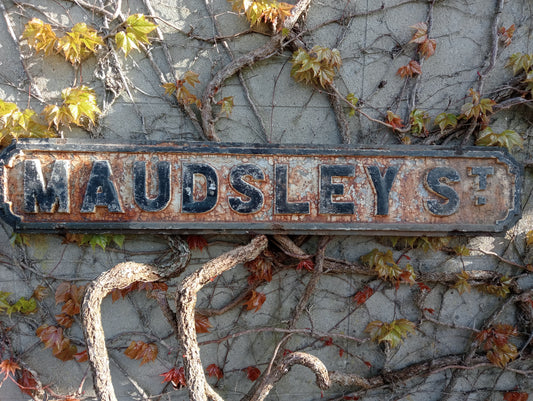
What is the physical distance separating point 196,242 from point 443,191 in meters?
1.60

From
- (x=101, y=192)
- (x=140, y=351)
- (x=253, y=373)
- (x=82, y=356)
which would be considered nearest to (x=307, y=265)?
(x=253, y=373)

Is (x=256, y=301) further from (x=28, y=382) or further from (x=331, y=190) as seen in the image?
(x=28, y=382)

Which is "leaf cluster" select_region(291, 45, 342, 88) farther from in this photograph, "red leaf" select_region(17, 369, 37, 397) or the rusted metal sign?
"red leaf" select_region(17, 369, 37, 397)

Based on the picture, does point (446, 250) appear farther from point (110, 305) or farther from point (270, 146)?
point (110, 305)

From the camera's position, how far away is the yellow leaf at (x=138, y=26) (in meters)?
2.47

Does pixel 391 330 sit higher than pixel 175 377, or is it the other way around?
pixel 391 330

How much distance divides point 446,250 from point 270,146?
143cm

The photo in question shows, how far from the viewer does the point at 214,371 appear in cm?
265

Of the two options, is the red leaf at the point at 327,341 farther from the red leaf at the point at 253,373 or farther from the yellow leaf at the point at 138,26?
the yellow leaf at the point at 138,26

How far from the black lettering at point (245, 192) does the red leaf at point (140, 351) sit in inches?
43.4

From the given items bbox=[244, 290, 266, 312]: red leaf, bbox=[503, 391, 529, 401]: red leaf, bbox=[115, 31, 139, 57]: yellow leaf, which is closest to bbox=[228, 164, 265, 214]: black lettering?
bbox=[244, 290, 266, 312]: red leaf

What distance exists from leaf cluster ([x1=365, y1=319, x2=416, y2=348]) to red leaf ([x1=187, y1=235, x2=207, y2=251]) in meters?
1.26

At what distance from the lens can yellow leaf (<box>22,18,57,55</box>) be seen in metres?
2.44

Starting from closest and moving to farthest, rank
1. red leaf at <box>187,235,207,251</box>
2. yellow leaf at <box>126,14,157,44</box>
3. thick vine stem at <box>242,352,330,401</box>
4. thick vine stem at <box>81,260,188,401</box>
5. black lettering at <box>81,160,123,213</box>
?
thick vine stem at <box>81,260,188,401</box>, thick vine stem at <box>242,352,330,401</box>, black lettering at <box>81,160,123,213</box>, yellow leaf at <box>126,14,157,44</box>, red leaf at <box>187,235,207,251</box>
